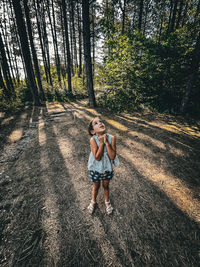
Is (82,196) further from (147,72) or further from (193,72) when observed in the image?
(147,72)

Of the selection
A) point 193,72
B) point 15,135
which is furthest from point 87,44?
point 15,135

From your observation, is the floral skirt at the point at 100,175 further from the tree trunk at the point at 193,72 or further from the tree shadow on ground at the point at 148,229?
the tree trunk at the point at 193,72

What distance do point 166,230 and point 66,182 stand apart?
236 centimetres

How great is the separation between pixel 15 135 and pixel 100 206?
5.55 metres

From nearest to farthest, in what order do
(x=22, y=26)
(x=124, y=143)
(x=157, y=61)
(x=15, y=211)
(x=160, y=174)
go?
1. (x=15, y=211)
2. (x=160, y=174)
3. (x=124, y=143)
4. (x=157, y=61)
5. (x=22, y=26)

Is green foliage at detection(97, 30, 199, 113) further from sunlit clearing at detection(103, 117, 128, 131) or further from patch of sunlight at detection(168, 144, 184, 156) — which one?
patch of sunlight at detection(168, 144, 184, 156)

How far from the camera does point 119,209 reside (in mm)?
2486

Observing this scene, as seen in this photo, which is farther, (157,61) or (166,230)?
(157,61)

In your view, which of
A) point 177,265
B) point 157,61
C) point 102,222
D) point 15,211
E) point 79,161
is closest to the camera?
point 177,265

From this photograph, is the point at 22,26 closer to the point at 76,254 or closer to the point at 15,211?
the point at 15,211

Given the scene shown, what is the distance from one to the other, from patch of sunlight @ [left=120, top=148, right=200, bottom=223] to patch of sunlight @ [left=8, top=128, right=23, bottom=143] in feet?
16.8

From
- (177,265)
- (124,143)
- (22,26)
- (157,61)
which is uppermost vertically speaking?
(22,26)

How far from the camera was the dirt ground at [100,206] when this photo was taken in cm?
184

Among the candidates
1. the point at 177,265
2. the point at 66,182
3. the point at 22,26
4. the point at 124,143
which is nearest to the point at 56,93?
the point at 22,26
